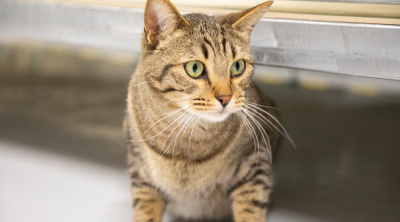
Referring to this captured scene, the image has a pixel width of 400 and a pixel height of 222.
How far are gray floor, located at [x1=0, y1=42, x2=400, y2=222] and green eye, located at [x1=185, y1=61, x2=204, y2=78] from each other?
531 millimetres

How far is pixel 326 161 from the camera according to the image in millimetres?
1813

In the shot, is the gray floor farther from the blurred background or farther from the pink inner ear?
the pink inner ear

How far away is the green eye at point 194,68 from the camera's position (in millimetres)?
1133

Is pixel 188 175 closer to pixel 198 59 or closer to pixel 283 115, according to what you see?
pixel 198 59

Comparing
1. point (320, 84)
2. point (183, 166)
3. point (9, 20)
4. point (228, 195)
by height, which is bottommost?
point (320, 84)

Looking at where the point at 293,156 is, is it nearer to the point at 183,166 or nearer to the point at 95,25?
the point at 183,166

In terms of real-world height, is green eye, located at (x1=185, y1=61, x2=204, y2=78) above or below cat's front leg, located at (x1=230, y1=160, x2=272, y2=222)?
above

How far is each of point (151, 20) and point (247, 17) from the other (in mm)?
236

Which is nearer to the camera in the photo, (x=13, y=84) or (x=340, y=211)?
(x=340, y=211)

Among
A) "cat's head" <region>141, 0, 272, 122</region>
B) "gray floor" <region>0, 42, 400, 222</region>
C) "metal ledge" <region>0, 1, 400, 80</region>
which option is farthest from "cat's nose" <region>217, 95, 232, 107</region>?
"gray floor" <region>0, 42, 400, 222</region>

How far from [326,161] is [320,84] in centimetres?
99

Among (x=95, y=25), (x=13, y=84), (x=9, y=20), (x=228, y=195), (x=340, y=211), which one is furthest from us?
(x=13, y=84)

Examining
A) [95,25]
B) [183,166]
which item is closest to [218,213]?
[183,166]

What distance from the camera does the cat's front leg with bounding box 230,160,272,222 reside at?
1276mm
